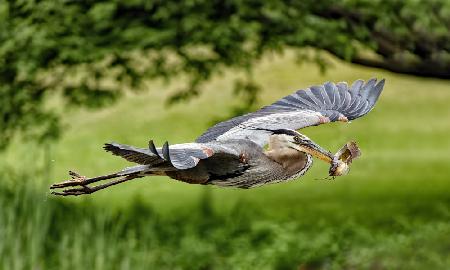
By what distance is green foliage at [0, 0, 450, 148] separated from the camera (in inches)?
469

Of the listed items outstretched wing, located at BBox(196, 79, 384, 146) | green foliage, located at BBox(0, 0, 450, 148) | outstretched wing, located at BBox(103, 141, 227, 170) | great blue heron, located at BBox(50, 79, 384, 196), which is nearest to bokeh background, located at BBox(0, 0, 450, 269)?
A: green foliage, located at BBox(0, 0, 450, 148)

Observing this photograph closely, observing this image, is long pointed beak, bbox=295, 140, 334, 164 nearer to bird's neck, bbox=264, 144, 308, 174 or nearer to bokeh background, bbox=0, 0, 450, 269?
bird's neck, bbox=264, 144, 308, 174

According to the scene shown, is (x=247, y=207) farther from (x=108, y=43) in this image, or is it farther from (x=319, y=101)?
(x=319, y=101)

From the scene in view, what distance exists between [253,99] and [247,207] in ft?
6.29

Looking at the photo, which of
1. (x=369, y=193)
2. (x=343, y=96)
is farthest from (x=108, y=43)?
(x=343, y=96)

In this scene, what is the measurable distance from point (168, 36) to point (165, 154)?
28.6ft

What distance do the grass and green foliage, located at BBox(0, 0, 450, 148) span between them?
1.91 feet

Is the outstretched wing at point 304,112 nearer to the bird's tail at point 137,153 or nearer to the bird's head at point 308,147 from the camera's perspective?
the bird's head at point 308,147

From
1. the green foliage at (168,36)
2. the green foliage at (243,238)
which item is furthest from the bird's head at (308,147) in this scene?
the green foliage at (168,36)

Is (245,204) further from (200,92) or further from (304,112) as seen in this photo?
(304,112)

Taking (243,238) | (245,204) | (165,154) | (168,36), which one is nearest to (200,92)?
(243,238)

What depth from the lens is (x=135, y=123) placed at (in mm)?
20422

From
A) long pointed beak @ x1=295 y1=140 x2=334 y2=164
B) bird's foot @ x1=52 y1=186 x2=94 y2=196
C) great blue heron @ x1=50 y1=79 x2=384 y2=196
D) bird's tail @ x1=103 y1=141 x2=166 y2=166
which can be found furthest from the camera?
long pointed beak @ x1=295 y1=140 x2=334 y2=164

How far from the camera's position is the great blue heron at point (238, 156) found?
11.2ft
